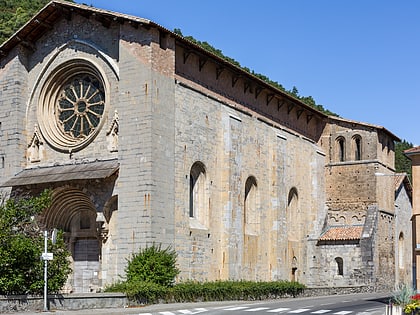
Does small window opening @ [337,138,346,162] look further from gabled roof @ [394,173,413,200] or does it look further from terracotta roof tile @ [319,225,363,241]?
terracotta roof tile @ [319,225,363,241]

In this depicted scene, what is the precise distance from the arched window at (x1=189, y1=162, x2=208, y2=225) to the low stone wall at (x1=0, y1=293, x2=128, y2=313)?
922 centimetres

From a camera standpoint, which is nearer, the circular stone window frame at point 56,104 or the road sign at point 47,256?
the road sign at point 47,256

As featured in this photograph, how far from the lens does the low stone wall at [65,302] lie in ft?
72.9

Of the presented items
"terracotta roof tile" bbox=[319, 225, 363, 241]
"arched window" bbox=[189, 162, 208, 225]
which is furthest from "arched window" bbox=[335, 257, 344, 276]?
"arched window" bbox=[189, 162, 208, 225]

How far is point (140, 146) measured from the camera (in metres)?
30.4

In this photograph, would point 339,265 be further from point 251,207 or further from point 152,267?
point 152,267

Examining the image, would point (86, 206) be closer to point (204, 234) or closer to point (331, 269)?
point (204, 234)

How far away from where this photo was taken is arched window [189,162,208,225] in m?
34.3

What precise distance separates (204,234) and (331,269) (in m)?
15.1

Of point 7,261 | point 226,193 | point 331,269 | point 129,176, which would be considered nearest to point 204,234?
point 226,193

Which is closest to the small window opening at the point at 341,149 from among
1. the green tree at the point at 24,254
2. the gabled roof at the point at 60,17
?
the gabled roof at the point at 60,17

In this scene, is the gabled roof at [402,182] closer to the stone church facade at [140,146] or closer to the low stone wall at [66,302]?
the stone church facade at [140,146]

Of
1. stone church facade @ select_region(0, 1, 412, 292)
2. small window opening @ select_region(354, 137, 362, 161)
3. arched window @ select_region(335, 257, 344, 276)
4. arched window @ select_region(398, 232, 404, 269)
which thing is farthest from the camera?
arched window @ select_region(398, 232, 404, 269)

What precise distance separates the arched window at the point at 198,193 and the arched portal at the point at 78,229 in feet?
15.6
